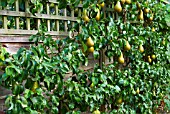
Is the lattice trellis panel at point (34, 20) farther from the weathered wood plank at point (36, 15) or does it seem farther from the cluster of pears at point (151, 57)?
the cluster of pears at point (151, 57)

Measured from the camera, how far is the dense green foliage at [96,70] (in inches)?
71.4

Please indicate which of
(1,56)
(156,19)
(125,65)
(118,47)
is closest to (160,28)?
(156,19)

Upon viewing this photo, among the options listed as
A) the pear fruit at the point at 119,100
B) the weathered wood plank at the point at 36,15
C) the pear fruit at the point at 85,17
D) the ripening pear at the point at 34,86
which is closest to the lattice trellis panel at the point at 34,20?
the weathered wood plank at the point at 36,15

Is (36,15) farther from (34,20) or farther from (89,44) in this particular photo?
(89,44)

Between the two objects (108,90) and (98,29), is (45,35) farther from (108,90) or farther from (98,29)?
(108,90)

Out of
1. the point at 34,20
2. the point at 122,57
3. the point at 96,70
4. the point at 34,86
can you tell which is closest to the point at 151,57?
the point at 122,57

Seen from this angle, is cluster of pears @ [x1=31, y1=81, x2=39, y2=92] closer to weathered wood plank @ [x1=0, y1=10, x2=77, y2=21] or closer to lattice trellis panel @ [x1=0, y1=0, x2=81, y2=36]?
lattice trellis panel @ [x1=0, y1=0, x2=81, y2=36]

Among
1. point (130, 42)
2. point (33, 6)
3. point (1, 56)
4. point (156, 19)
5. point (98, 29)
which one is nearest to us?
point (1, 56)

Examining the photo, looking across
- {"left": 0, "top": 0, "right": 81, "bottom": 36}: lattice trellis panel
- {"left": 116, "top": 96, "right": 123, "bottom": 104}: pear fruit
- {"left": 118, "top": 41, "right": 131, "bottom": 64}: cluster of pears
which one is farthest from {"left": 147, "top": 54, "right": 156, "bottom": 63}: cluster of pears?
{"left": 0, "top": 0, "right": 81, "bottom": 36}: lattice trellis panel

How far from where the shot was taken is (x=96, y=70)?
2635 millimetres

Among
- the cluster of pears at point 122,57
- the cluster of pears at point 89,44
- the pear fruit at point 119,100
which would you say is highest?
the cluster of pears at point 89,44

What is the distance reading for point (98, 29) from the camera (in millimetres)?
2600

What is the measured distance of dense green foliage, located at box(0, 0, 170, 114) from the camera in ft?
5.95

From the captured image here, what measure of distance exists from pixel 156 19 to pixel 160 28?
9.1 inches
